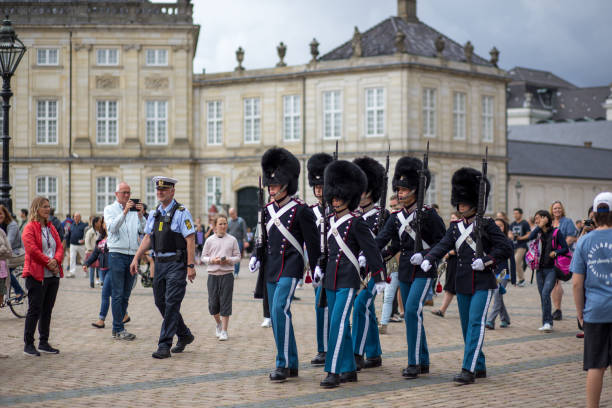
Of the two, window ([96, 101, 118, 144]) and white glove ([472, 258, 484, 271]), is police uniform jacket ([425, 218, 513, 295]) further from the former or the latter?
window ([96, 101, 118, 144])

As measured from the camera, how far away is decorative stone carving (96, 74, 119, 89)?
43406mm

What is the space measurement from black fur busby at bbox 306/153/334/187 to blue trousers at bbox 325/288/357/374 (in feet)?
7.17

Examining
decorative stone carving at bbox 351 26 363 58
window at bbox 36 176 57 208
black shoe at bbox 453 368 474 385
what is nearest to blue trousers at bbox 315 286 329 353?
black shoe at bbox 453 368 474 385

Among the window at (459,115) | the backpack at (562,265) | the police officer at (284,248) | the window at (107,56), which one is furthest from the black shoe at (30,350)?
the window at (107,56)

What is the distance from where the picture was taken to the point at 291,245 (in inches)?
364

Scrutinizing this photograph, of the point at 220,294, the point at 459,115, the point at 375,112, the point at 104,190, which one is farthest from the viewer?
the point at 104,190

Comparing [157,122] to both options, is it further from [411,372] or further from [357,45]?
[411,372]

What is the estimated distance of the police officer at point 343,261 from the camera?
28.5 feet

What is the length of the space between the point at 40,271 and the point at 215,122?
3437 cm

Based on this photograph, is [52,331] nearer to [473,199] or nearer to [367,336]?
[367,336]

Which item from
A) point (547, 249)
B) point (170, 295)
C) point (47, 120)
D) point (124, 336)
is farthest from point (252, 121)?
point (170, 295)

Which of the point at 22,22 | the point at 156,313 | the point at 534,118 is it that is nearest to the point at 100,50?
the point at 22,22

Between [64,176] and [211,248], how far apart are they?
32.6m

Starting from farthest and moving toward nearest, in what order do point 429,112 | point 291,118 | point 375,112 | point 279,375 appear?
point 291,118
point 429,112
point 375,112
point 279,375
